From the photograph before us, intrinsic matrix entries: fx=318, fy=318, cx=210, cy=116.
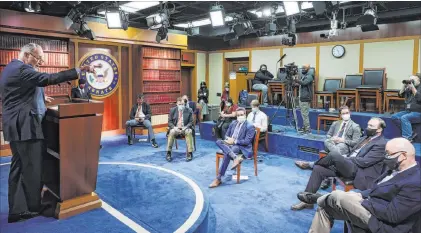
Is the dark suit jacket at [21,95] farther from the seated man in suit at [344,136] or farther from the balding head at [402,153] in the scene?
the seated man in suit at [344,136]

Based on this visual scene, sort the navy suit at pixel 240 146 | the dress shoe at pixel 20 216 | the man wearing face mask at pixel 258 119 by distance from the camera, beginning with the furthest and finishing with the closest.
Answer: the man wearing face mask at pixel 258 119, the navy suit at pixel 240 146, the dress shoe at pixel 20 216

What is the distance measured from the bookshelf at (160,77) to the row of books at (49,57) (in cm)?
191

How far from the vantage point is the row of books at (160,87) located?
8.23 metres

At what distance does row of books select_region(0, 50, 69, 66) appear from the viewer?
579 cm

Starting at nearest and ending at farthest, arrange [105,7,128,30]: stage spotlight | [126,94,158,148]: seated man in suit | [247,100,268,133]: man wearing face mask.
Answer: [247,100,268,133]: man wearing face mask
[105,7,128,30]: stage spotlight
[126,94,158,148]: seated man in suit

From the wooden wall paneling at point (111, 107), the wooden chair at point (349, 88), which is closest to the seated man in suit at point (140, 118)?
the wooden wall paneling at point (111, 107)

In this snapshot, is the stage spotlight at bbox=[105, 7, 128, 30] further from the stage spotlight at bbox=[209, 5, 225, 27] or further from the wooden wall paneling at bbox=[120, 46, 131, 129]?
the stage spotlight at bbox=[209, 5, 225, 27]

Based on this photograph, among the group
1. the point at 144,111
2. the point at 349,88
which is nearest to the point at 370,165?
the point at 349,88

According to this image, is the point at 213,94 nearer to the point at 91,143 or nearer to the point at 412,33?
the point at 412,33

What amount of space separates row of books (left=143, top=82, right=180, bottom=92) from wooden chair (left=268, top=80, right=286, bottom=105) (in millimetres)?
2566

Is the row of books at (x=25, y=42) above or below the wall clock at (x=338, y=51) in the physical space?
below

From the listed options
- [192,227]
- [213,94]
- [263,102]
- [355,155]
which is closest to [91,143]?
[192,227]

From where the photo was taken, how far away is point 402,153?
2.24m

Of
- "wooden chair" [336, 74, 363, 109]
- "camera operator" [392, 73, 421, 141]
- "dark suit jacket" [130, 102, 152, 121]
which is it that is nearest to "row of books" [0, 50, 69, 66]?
"dark suit jacket" [130, 102, 152, 121]
